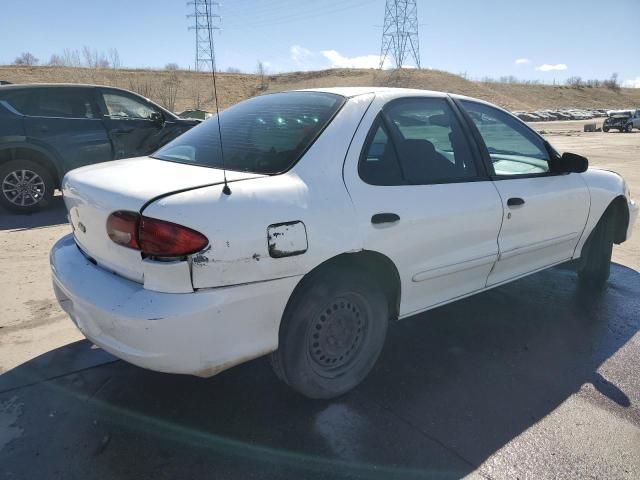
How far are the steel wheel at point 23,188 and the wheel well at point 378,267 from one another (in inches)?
224

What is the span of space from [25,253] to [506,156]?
4616mm

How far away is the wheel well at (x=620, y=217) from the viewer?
14.5 feet

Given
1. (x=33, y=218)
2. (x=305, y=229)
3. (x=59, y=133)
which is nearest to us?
(x=305, y=229)

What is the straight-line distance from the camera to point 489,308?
165 inches

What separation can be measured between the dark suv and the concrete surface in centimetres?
339

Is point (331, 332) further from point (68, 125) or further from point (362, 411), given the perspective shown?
point (68, 125)

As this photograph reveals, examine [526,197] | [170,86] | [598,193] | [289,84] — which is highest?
[289,84]

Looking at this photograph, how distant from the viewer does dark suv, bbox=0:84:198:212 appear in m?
6.66

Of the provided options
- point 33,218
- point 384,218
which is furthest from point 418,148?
point 33,218

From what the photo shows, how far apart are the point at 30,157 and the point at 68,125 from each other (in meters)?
0.66

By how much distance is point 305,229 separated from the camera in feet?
7.76

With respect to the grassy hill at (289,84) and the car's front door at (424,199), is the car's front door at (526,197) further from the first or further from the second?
the grassy hill at (289,84)

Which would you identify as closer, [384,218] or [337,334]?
[384,218]

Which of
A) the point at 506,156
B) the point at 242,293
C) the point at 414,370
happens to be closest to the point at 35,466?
the point at 242,293
